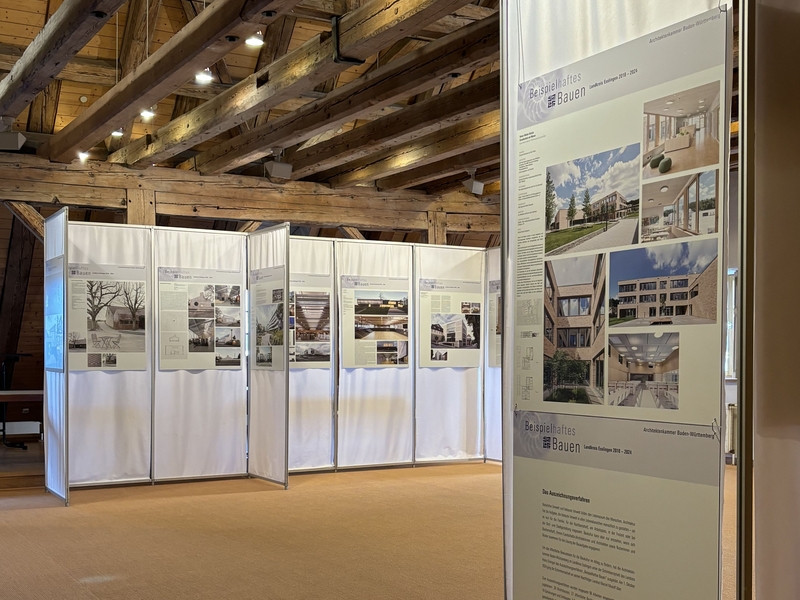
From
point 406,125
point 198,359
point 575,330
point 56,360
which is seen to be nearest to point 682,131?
point 575,330

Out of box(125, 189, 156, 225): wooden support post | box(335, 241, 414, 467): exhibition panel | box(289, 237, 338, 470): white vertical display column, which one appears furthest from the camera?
box(335, 241, 414, 467): exhibition panel

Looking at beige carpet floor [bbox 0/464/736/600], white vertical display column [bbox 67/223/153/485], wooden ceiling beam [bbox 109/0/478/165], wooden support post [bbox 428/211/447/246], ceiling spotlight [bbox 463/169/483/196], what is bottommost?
beige carpet floor [bbox 0/464/736/600]

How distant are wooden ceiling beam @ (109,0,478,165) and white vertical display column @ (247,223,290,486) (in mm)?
1241

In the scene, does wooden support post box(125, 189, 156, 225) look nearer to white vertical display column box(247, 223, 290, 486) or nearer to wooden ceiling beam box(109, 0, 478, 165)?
wooden ceiling beam box(109, 0, 478, 165)

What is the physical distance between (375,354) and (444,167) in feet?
7.23

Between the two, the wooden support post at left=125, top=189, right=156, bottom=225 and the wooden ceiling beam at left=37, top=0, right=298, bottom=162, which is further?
the wooden support post at left=125, top=189, right=156, bottom=225

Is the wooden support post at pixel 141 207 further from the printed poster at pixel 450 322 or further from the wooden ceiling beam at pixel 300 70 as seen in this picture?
the printed poster at pixel 450 322

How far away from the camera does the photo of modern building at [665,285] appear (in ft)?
7.18

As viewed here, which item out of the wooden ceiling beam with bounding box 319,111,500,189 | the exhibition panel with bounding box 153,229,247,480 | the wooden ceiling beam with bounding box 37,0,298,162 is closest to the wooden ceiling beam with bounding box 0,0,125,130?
the wooden ceiling beam with bounding box 37,0,298,162

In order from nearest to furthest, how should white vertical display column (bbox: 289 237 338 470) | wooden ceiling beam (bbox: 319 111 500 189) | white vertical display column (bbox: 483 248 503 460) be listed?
wooden ceiling beam (bbox: 319 111 500 189) → white vertical display column (bbox: 289 237 338 470) → white vertical display column (bbox: 483 248 503 460)

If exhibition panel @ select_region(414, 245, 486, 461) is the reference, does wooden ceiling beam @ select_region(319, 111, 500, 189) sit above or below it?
above

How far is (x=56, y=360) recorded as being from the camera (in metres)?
7.42

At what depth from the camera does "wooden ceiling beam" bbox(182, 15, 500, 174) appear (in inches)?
212

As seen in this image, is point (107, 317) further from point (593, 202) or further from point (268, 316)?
point (593, 202)
